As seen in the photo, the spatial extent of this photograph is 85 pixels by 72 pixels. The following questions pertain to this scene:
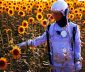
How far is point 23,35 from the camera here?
24.8 feet

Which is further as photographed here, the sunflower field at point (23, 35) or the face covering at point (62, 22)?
the sunflower field at point (23, 35)

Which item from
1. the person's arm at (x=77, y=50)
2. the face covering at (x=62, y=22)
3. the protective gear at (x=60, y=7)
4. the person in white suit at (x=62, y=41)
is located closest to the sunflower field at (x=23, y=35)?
the person in white suit at (x=62, y=41)

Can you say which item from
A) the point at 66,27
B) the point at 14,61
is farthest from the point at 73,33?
the point at 14,61

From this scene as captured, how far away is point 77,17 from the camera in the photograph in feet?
31.9

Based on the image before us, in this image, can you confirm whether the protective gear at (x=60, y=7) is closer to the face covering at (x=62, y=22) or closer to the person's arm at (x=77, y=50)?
the face covering at (x=62, y=22)

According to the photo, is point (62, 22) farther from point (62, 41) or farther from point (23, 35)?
point (23, 35)

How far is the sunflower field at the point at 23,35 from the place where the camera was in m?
5.52

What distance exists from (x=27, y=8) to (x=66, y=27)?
20.2 feet

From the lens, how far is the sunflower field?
552cm

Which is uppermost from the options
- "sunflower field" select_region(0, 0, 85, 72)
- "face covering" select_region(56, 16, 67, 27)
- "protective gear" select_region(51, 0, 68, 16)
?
"protective gear" select_region(51, 0, 68, 16)

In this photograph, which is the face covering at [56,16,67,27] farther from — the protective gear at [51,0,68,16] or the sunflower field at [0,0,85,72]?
the sunflower field at [0,0,85,72]

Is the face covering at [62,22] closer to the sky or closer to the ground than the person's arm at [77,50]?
closer to the sky

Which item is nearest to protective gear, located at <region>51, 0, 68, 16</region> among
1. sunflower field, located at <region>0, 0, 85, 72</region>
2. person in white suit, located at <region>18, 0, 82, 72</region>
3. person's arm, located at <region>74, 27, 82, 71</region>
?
person in white suit, located at <region>18, 0, 82, 72</region>

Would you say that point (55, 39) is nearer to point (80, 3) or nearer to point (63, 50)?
point (63, 50)
